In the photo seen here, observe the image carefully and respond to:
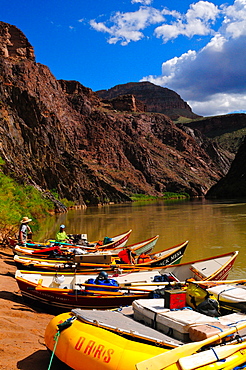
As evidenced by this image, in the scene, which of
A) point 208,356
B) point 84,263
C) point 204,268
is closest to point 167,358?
point 208,356

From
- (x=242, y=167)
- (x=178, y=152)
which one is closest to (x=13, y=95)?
(x=242, y=167)

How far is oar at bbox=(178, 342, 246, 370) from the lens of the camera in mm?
4293

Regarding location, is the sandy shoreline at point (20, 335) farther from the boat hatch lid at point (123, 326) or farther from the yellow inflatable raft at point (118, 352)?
the boat hatch lid at point (123, 326)

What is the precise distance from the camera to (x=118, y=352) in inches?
190

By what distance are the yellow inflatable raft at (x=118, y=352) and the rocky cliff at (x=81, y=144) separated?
4303cm

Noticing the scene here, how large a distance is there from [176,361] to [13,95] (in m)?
88.1

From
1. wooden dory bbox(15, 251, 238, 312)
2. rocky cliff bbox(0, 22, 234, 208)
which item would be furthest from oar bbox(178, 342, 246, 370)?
rocky cliff bbox(0, 22, 234, 208)

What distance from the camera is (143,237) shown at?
26531mm

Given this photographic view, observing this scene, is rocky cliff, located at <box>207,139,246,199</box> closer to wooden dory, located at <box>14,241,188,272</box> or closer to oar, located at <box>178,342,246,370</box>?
wooden dory, located at <box>14,241,188,272</box>

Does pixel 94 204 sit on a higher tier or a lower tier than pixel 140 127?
lower

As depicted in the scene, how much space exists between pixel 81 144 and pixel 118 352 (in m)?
133

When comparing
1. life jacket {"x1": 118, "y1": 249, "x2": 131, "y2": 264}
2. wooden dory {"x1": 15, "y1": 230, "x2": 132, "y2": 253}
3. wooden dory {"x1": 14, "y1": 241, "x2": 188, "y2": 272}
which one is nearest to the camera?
wooden dory {"x1": 14, "y1": 241, "x2": 188, "y2": 272}

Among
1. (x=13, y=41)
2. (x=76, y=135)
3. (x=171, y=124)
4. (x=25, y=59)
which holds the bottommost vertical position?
(x=76, y=135)

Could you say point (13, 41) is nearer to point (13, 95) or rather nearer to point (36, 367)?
point (13, 95)
